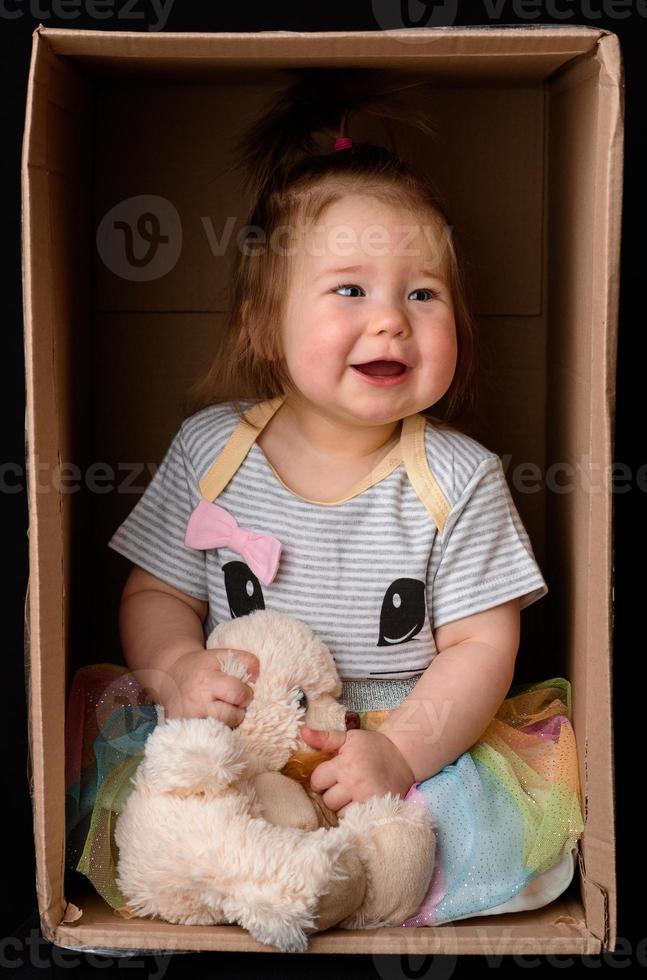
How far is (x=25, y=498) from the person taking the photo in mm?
943

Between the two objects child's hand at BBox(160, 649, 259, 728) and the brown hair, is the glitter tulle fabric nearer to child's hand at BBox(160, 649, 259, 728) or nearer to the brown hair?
child's hand at BBox(160, 649, 259, 728)

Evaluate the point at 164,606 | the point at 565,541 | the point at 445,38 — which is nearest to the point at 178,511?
the point at 164,606

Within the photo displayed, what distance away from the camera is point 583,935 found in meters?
0.75

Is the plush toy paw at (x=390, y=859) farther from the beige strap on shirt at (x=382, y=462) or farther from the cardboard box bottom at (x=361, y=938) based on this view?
the beige strap on shirt at (x=382, y=462)

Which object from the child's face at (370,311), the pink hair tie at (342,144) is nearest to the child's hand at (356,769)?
the child's face at (370,311)

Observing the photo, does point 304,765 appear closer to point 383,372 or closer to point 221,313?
point 383,372

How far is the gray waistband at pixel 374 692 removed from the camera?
2.89 ft

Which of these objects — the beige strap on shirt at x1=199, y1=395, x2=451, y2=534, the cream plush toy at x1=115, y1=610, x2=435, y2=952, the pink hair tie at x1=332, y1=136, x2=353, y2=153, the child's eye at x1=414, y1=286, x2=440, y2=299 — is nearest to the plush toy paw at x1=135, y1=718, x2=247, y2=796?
the cream plush toy at x1=115, y1=610, x2=435, y2=952

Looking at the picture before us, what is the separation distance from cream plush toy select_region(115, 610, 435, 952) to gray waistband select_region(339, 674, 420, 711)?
7cm

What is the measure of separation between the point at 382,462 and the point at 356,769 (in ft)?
0.86

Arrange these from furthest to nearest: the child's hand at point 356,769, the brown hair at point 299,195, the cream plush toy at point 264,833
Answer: the brown hair at point 299,195 < the child's hand at point 356,769 < the cream plush toy at point 264,833

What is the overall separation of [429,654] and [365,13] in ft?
1.71

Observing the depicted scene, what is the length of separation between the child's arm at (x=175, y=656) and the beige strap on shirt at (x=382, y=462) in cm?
9

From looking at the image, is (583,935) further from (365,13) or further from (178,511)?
(365,13)
